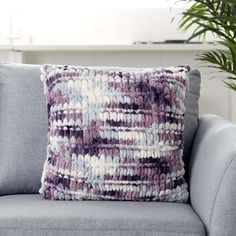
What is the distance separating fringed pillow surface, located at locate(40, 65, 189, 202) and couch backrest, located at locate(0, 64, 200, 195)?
11 centimetres

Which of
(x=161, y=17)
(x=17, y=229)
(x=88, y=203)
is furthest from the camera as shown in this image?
(x=161, y=17)

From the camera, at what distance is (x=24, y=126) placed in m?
2.20

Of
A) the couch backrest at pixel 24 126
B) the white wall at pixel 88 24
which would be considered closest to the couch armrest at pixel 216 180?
the couch backrest at pixel 24 126

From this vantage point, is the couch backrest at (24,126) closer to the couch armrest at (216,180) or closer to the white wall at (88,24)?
the couch armrest at (216,180)

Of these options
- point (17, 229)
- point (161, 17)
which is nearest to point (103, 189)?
point (17, 229)

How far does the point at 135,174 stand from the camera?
6.56 feet

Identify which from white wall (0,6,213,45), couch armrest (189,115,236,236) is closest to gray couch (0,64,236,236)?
couch armrest (189,115,236,236)

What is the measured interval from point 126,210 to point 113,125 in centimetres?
34

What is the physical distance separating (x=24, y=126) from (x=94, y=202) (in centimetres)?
44

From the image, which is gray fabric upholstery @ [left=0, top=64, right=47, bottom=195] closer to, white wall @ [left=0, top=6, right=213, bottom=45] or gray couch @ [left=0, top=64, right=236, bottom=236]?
gray couch @ [left=0, top=64, right=236, bottom=236]

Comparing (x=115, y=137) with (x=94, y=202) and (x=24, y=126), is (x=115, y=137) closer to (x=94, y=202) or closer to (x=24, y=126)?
(x=94, y=202)

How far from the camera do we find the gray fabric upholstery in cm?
215

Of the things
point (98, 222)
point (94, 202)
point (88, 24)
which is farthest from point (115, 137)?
point (88, 24)

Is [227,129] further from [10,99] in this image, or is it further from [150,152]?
[10,99]
